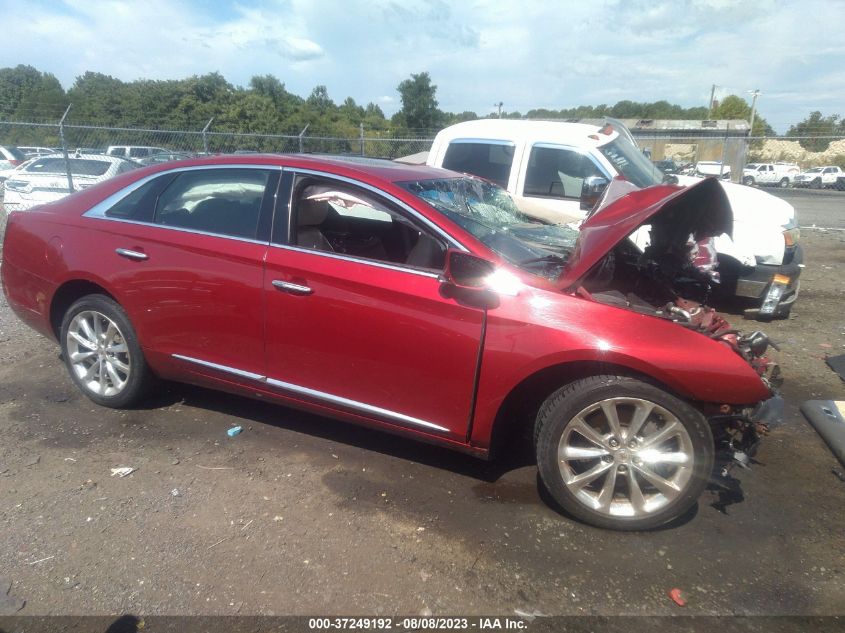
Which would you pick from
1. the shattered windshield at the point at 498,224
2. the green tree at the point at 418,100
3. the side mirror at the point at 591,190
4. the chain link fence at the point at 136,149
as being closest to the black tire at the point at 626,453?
the shattered windshield at the point at 498,224

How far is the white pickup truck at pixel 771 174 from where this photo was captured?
38219mm

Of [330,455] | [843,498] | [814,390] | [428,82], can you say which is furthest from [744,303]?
[428,82]

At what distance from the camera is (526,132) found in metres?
6.63

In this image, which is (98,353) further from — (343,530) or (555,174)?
(555,174)

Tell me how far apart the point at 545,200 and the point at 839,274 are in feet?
18.7

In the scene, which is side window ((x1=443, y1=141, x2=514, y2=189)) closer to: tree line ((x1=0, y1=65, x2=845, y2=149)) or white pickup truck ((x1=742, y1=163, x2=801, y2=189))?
tree line ((x1=0, y1=65, x2=845, y2=149))

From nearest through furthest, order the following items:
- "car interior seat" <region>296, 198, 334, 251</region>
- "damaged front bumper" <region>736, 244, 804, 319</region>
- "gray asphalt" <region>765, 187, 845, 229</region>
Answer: "car interior seat" <region>296, 198, 334, 251</region>
"damaged front bumper" <region>736, 244, 804, 319</region>
"gray asphalt" <region>765, 187, 845, 229</region>

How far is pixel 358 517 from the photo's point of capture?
3.13 metres

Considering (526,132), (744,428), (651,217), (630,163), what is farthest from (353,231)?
(630,163)

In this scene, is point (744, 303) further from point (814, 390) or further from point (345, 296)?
point (345, 296)

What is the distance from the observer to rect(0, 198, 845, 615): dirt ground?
8.55ft

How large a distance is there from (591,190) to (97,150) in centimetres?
1182

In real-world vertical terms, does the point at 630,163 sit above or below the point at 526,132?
below

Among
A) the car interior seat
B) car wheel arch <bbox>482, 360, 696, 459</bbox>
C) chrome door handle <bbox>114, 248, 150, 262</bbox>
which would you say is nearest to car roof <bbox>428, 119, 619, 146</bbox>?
the car interior seat
